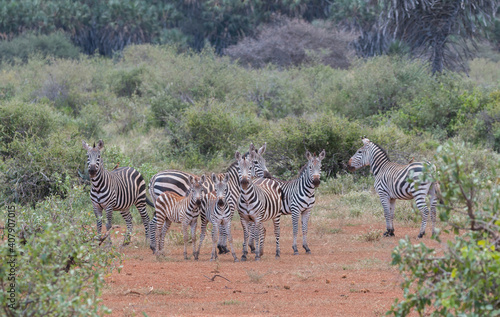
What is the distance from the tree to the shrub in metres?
10.7

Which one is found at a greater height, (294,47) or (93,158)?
(93,158)

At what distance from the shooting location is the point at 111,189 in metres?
11.1

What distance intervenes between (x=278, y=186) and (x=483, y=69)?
3249 cm

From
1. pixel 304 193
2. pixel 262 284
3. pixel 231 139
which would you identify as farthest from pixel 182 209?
pixel 231 139

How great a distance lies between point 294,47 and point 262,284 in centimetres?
3299

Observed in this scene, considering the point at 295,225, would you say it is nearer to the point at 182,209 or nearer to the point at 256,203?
the point at 256,203

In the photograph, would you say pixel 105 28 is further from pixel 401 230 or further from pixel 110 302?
pixel 110 302

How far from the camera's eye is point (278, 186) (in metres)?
11.0

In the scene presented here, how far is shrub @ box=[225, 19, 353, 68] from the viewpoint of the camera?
39.3m

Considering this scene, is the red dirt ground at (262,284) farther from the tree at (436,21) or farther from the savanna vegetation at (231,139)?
the tree at (436,21)

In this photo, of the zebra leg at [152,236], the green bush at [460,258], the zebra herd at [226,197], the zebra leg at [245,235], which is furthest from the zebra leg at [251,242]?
the green bush at [460,258]

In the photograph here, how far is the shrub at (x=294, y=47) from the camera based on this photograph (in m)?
39.3

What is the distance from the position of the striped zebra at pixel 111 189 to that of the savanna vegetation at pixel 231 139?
1.21 feet

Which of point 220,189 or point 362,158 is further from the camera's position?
point 362,158
